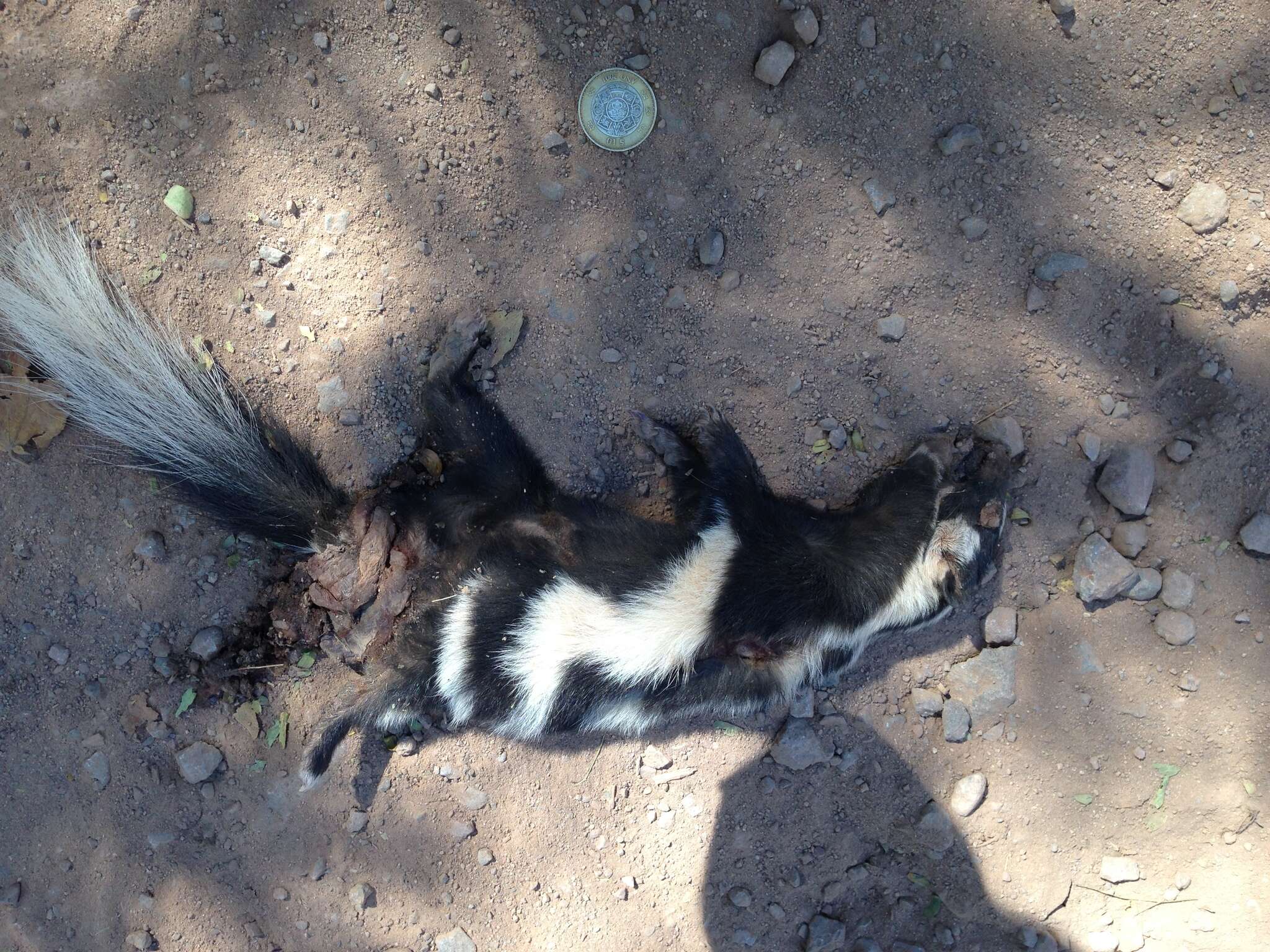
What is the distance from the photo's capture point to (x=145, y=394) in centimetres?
282

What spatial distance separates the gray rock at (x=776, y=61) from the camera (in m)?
2.85

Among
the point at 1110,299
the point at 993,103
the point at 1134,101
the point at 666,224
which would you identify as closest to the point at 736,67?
the point at 666,224

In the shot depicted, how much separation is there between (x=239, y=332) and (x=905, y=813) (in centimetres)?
378

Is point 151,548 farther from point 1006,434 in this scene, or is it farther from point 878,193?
point 1006,434

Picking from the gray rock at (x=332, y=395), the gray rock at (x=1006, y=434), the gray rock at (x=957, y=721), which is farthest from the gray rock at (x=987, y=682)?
the gray rock at (x=332, y=395)

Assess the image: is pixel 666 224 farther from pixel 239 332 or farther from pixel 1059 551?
pixel 1059 551

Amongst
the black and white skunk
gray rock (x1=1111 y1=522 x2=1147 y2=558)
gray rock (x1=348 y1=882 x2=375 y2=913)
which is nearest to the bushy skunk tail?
the black and white skunk

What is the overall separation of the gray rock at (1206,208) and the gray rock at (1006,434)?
1050 millimetres

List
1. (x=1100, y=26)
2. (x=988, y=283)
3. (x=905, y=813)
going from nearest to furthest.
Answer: (x=1100, y=26), (x=988, y=283), (x=905, y=813)

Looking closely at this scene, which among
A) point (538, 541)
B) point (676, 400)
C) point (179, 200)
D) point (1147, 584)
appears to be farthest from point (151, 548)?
point (1147, 584)

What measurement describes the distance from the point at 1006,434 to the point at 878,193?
1.19 meters

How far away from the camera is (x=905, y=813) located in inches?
128

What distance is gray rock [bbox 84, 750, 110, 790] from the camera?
319 centimetres

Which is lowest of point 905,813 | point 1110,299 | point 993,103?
point 905,813
